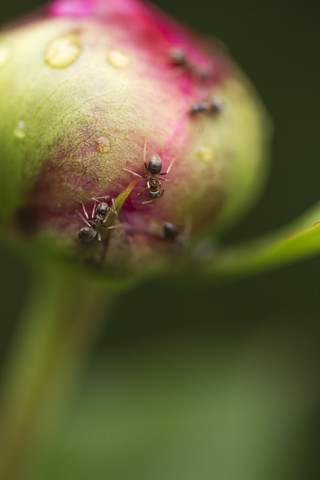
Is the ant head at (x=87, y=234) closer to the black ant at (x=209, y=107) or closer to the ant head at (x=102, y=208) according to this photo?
the ant head at (x=102, y=208)

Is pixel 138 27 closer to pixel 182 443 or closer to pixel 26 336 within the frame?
pixel 26 336

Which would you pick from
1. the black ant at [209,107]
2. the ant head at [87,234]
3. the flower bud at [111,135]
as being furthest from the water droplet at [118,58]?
the ant head at [87,234]

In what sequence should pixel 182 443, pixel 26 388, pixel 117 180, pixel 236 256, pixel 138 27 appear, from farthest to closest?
pixel 182 443
pixel 26 388
pixel 236 256
pixel 138 27
pixel 117 180

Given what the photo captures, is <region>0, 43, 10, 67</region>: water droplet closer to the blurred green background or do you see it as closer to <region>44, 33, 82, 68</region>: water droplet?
<region>44, 33, 82, 68</region>: water droplet

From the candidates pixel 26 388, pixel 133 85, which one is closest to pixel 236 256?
pixel 133 85

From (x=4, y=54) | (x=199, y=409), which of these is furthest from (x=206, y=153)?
(x=199, y=409)

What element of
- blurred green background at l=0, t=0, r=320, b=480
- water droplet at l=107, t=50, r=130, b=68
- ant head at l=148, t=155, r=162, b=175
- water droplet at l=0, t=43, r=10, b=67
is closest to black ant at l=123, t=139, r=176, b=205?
ant head at l=148, t=155, r=162, b=175
